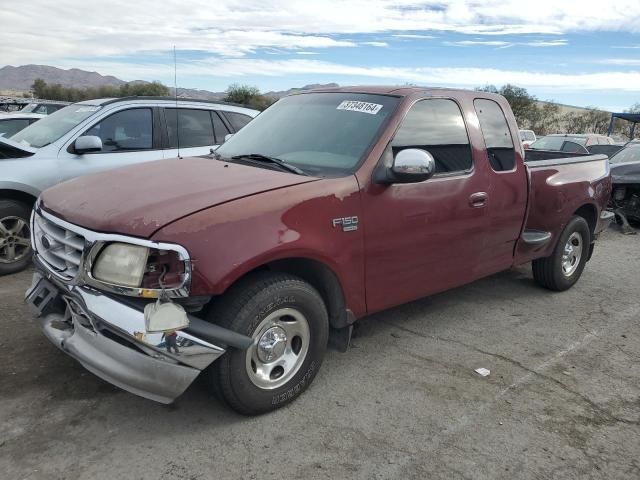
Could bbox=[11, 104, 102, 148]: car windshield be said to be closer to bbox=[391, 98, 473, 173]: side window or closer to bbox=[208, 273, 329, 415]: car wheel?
bbox=[391, 98, 473, 173]: side window

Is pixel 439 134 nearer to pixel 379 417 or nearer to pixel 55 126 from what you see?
pixel 379 417

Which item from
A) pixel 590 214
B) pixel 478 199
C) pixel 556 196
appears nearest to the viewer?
pixel 478 199

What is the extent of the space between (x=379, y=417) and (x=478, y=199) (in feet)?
6.39

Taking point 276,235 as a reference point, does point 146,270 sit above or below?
below

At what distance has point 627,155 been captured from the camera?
37.0ft

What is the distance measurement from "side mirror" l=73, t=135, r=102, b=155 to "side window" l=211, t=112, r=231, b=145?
5.37 ft

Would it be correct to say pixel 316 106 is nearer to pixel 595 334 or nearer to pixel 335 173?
pixel 335 173

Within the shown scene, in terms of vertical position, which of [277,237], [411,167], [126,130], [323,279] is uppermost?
[126,130]

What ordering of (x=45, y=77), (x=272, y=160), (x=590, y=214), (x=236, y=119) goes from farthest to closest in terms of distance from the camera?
(x=45, y=77)
(x=236, y=119)
(x=590, y=214)
(x=272, y=160)

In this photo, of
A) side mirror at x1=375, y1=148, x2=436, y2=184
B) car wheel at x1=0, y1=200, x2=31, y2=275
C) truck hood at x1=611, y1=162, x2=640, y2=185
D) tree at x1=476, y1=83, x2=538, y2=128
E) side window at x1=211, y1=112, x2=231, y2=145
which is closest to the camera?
side mirror at x1=375, y1=148, x2=436, y2=184

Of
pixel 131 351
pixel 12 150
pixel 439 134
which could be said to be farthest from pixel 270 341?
pixel 12 150

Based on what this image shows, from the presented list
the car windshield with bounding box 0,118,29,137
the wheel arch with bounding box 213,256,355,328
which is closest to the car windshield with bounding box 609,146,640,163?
the wheel arch with bounding box 213,256,355,328

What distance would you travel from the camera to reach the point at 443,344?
14.5 feet

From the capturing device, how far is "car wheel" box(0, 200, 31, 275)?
18.3 feet
